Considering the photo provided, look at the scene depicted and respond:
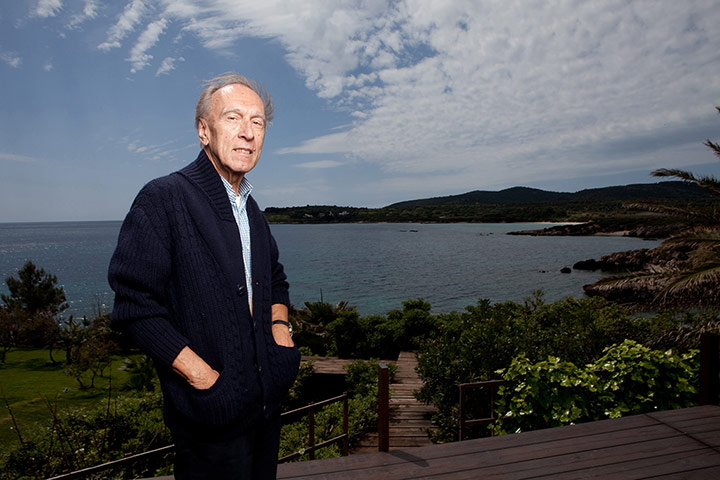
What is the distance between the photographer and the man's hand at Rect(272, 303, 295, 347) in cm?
166

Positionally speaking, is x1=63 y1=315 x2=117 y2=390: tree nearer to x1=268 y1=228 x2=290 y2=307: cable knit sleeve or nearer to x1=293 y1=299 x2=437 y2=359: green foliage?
x1=293 y1=299 x2=437 y2=359: green foliage

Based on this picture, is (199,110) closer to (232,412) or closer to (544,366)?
(232,412)

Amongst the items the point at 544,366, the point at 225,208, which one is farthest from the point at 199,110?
the point at 544,366

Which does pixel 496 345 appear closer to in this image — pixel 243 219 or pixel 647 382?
pixel 647 382

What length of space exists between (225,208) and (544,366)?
374 centimetres

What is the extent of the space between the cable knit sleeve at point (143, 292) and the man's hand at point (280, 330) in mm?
422

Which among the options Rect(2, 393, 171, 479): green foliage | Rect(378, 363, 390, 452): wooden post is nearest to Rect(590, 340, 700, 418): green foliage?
Rect(378, 363, 390, 452): wooden post

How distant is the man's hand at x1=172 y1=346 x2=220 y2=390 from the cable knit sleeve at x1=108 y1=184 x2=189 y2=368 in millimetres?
22

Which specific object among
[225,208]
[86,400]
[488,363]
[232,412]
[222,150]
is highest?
[222,150]

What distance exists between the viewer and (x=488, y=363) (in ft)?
20.0

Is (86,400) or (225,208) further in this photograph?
(86,400)

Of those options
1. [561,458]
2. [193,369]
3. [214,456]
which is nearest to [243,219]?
[193,369]

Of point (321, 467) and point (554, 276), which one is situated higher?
point (321, 467)

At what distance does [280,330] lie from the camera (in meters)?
1.69
